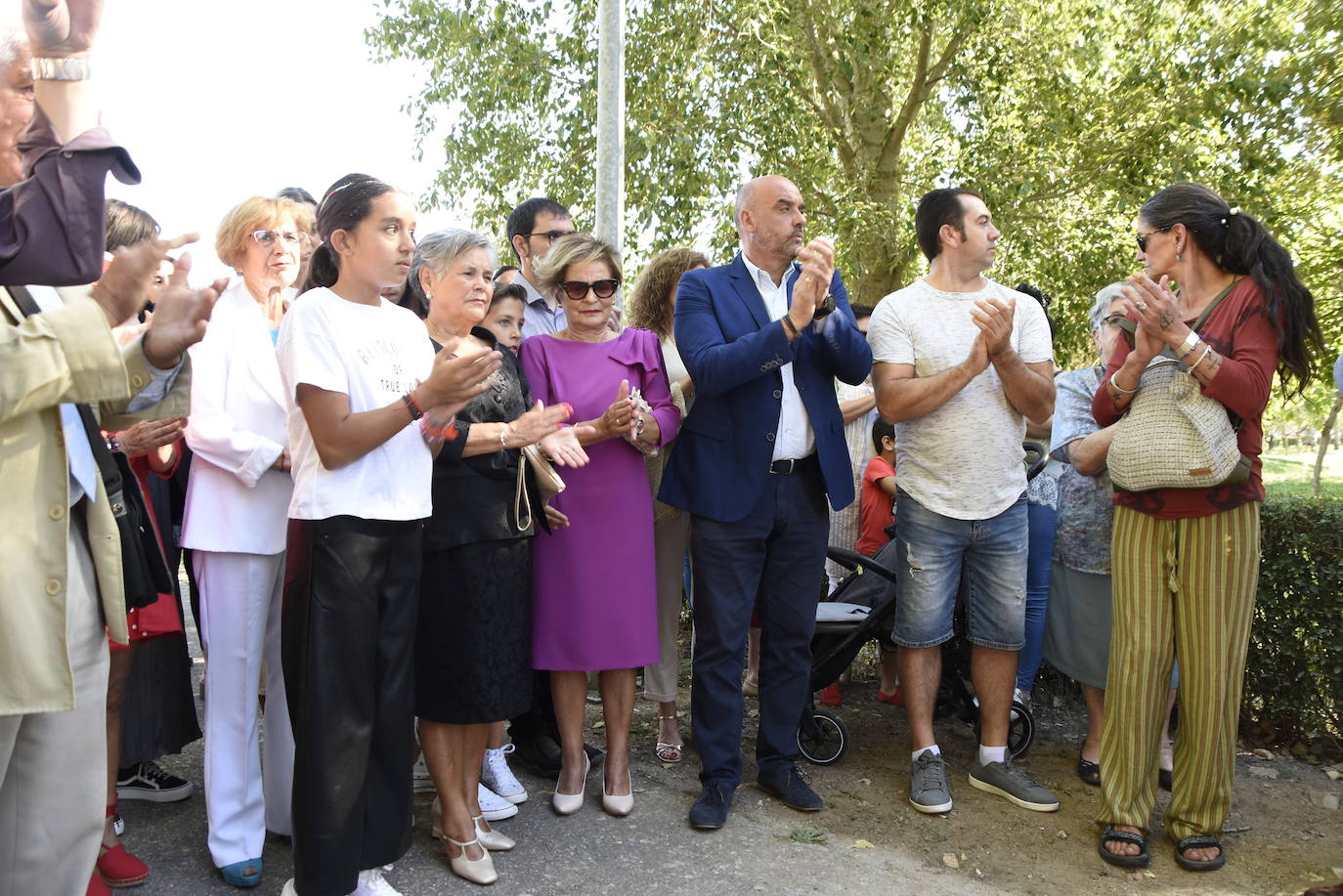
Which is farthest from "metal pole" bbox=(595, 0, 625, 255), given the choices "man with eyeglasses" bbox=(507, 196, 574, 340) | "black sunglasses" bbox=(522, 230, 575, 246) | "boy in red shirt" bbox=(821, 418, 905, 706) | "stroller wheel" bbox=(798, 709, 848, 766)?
"stroller wheel" bbox=(798, 709, 848, 766)

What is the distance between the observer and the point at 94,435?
2.67m

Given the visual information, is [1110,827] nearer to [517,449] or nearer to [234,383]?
[517,449]

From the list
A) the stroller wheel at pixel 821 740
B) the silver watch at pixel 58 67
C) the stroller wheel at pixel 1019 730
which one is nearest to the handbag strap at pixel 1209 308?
the stroller wheel at pixel 1019 730

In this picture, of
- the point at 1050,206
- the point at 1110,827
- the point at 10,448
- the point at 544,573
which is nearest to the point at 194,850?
the point at 544,573

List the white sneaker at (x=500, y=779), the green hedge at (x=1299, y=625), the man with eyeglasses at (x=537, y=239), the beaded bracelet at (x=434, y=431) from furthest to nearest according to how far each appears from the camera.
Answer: the man with eyeglasses at (x=537, y=239), the green hedge at (x=1299, y=625), the white sneaker at (x=500, y=779), the beaded bracelet at (x=434, y=431)

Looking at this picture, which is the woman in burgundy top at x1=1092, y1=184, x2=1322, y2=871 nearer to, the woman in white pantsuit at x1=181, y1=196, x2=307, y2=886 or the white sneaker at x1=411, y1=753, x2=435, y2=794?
the white sneaker at x1=411, y1=753, x2=435, y2=794

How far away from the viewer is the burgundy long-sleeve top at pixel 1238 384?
161 inches

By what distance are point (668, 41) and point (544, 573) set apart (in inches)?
321

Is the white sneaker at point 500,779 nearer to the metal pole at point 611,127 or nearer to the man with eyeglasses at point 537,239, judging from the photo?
the man with eyeglasses at point 537,239

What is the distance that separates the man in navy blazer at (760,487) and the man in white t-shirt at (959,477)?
1.07 ft

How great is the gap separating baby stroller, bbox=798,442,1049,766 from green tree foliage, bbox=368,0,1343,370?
6387 millimetres

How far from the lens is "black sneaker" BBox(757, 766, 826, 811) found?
4.57 metres

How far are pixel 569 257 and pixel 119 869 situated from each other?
273 cm

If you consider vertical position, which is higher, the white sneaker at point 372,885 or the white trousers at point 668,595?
the white trousers at point 668,595
